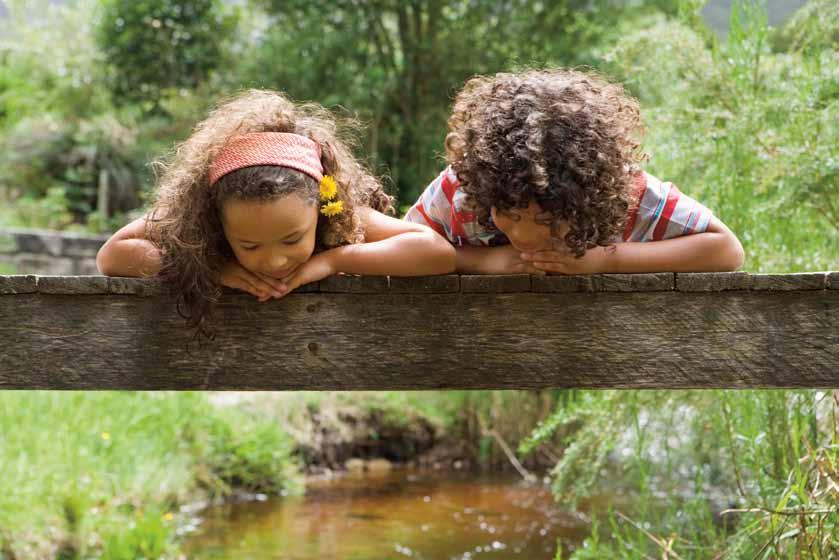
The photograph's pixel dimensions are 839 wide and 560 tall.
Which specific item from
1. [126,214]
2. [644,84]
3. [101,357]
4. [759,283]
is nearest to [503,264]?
[759,283]

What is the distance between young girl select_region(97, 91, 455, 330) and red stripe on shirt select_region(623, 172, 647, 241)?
1.41 ft

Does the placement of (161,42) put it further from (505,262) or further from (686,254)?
(686,254)

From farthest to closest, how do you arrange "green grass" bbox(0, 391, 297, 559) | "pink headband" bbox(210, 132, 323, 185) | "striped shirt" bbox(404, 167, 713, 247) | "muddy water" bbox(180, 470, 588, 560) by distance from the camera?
"muddy water" bbox(180, 470, 588, 560)
"green grass" bbox(0, 391, 297, 559)
"striped shirt" bbox(404, 167, 713, 247)
"pink headband" bbox(210, 132, 323, 185)

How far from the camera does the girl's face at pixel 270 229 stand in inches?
78.8

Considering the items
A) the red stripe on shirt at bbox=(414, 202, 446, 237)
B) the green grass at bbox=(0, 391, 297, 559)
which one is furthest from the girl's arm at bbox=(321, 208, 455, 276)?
the green grass at bbox=(0, 391, 297, 559)

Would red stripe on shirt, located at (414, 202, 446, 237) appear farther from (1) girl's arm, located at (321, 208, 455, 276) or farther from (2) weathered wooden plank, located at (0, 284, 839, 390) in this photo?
(2) weathered wooden plank, located at (0, 284, 839, 390)

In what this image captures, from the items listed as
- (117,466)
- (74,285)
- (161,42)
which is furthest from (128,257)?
(161,42)

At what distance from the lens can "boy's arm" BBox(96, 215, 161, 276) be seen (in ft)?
6.82

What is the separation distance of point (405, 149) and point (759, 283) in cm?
994

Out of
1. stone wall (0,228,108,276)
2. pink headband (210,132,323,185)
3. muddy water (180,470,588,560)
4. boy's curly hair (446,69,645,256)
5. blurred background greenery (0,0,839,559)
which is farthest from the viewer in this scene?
stone wall (0,228,108,276)

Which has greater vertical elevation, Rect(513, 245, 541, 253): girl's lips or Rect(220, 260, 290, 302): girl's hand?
Rect(513, 245, 541, 253): girl's lips

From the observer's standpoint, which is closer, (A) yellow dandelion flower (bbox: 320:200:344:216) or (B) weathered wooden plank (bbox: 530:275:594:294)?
(B) weathered wooden plank (bbox: 530:275:594:294)

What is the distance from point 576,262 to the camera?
203cm

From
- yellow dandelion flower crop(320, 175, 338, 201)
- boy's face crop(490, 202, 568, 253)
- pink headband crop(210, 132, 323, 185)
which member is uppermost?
pink headband crop(210, 132, 323, 185)
